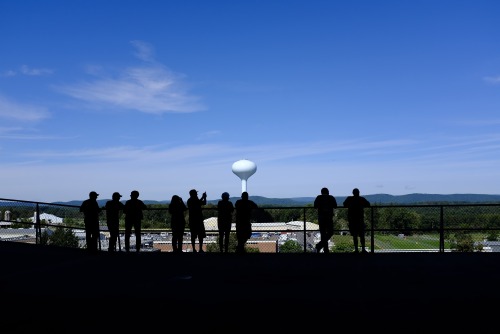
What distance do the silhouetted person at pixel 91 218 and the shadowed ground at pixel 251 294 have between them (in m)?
1.34

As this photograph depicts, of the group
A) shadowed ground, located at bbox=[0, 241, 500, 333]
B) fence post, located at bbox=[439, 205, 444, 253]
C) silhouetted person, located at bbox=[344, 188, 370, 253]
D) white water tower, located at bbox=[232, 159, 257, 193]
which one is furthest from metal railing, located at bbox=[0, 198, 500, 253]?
white water tower, located at bbox=[232, 159, 257, 193]

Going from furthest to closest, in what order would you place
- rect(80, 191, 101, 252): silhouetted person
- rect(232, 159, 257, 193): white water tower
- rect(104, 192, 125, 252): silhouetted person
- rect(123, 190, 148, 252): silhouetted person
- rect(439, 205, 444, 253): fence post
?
rect(232, 159, 257, 193): white water tower < rect(439, 205, 444, 253): fence post < rect(80, 191, 101, 252): silhouetted person < rect(104, 192, 125, 252): silhouetted person < rect(123, 190, 148, 252): silhouetted person

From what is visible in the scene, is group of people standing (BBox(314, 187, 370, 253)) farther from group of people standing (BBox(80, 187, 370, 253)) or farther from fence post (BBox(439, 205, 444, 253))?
fence post (BBox(439, 205, 444, 253))

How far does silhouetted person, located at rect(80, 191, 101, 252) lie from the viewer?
560 inches

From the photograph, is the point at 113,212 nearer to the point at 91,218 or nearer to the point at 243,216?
the point at 91,218

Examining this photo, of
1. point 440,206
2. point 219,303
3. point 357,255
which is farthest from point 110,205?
point 440,206

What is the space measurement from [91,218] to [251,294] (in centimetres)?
743

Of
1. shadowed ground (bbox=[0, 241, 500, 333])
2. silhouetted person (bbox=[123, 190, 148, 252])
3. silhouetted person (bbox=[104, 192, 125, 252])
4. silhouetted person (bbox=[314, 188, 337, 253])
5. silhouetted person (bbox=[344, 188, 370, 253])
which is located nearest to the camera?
shadowed ground (bbox=[0, 241, 500, 333])

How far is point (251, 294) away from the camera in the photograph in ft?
26.7

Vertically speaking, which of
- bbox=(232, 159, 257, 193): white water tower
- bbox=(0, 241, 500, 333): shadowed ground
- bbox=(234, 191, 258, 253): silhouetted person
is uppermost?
bbox=(232, 159, 257, 193): white water tower

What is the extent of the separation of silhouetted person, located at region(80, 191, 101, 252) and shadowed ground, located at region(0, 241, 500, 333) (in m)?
1.34

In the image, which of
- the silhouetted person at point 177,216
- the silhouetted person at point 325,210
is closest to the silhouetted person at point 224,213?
the silhouetted person at point 177,216

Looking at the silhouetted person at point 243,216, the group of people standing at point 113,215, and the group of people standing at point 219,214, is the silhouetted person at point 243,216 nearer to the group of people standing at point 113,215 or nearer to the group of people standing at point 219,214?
the group of people standing at point 219,214

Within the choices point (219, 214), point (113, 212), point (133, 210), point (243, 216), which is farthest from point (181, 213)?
point (113, 212)
